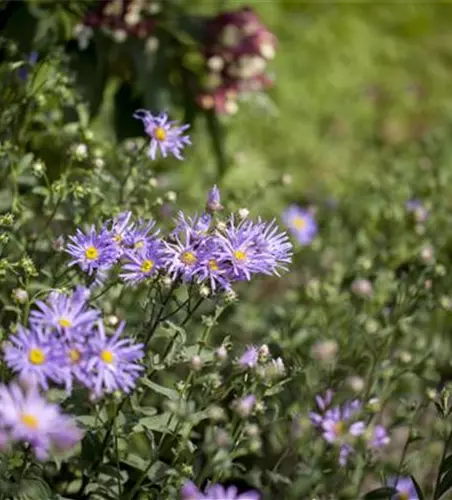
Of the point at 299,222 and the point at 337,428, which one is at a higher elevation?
the point at 337,428

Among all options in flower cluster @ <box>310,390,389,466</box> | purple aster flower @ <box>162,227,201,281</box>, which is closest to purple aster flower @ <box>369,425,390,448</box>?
flower cluster @ <box>310,390,389,466</box>

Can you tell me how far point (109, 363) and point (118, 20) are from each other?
4.41ft

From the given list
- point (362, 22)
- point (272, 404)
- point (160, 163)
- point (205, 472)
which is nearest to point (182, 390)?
point (205, 472)

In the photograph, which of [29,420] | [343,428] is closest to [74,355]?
[29,420]

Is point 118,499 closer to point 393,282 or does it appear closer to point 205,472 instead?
point 205,472

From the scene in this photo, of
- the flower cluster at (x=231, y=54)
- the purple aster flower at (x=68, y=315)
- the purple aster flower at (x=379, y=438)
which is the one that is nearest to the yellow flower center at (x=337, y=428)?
the purple aster flower at (x=379, y=438)

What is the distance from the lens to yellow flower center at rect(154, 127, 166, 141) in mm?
1850

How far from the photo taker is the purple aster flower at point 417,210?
8.25ft

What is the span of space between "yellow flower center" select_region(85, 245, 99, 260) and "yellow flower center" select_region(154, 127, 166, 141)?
38cm

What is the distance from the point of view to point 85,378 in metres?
1.32

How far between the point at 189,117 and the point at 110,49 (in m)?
0.26

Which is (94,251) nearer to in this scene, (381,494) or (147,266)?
(147,266)

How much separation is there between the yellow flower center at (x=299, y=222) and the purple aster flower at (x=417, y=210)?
317 millimetres

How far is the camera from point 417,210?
253 cm
